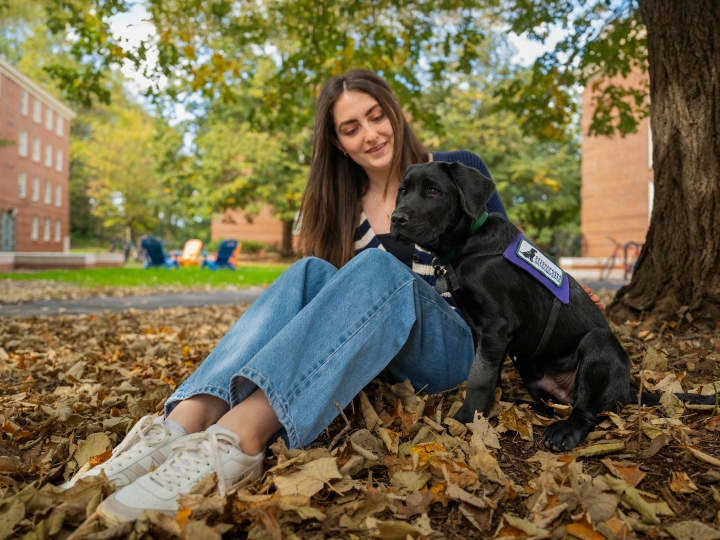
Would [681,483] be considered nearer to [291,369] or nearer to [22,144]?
[291,369]

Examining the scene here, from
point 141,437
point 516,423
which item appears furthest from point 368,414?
point 141,437

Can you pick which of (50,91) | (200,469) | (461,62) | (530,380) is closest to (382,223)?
(530,380)

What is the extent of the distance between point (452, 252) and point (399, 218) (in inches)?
12.8

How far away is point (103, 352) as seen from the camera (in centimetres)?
473

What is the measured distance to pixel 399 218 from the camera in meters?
2.60

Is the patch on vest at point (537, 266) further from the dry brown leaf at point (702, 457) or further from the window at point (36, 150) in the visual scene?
the window at point (36, 150)

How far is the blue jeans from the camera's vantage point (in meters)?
2.13

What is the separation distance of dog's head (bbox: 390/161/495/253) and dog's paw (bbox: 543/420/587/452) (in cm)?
95

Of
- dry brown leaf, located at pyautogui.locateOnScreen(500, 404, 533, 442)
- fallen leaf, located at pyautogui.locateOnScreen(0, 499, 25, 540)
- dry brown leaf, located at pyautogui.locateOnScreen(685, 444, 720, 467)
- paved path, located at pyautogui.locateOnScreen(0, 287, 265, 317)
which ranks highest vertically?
dry brown leaf, located at pyautogui.locateOnScreen(685, 444, 720, 467)

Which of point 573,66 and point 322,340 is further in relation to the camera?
point 573,66

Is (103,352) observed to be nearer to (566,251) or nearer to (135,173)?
(566,251)

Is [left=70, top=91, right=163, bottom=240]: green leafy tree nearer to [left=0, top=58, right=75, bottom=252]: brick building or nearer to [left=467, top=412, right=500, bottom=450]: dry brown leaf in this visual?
[left=0, top=58, right=75, bottom=252]: brick building

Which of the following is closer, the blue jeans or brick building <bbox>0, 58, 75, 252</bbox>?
the blue jeans

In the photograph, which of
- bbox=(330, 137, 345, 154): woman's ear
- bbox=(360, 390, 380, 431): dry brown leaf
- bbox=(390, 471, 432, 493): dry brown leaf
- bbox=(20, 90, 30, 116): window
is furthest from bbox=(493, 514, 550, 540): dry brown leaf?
bbox=(20, 90, 30, 116): window
